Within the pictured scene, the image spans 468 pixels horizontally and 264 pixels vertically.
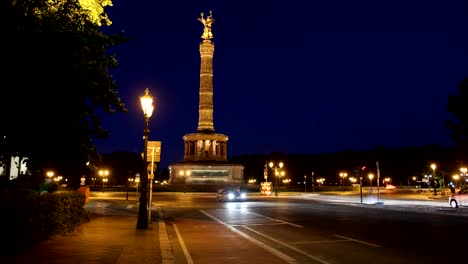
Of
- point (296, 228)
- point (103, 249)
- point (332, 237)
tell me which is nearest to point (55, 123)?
point (103, 249)

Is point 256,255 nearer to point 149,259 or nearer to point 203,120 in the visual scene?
point 149,259

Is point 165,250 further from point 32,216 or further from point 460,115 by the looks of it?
point 460,115

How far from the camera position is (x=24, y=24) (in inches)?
452

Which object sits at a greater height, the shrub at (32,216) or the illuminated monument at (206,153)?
the illuminated monument at (206,153)

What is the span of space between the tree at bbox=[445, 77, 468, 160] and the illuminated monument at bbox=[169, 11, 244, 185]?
1614 inches

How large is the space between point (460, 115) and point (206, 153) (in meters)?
46.4

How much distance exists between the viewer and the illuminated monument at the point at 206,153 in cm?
8169

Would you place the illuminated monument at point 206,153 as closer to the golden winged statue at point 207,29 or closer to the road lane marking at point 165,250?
the golden winged statue at point 207,29

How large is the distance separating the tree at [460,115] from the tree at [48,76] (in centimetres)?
4023

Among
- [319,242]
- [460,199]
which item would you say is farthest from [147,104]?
[460,199]

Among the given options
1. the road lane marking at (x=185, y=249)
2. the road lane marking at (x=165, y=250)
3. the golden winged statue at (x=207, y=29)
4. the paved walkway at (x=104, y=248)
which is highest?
the golden winged statue at (x=207, y=29)

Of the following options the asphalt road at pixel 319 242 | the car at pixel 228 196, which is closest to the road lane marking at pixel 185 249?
the asphalt road at pixel 319 242

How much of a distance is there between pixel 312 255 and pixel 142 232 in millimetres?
7105

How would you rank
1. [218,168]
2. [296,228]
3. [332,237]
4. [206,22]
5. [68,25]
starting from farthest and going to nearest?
Answer: [206,22] → [218,168] → [296,228] → [332,237] → [68,25]
